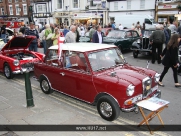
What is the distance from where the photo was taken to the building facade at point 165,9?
24.8 m

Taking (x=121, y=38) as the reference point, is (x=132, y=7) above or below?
above

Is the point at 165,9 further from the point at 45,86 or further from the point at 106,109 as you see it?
the point at 106,109

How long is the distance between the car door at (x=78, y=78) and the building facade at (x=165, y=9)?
76.5ft

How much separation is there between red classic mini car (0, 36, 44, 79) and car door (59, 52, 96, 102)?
243 cm

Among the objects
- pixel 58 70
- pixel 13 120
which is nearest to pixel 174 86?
pixel 58 70

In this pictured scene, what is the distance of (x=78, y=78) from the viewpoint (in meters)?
4.72

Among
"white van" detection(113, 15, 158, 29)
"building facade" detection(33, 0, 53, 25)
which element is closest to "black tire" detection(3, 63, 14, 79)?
"white van" detection(113, 15, 158, 29)

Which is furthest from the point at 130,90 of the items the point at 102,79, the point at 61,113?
the point at 61,113

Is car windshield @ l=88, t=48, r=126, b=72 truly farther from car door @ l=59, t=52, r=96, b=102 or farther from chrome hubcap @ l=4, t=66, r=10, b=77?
chrome hubcap @ l=4, t=66, r=10, b=77

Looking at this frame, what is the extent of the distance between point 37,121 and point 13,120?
0.59 meters

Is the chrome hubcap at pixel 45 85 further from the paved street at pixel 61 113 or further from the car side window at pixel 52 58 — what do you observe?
the car side window at pixel 52 58

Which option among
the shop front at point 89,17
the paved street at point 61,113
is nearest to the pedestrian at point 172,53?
the paved street at point 61,113

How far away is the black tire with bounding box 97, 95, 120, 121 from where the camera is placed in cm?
408

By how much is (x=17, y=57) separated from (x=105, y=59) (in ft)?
15.8
